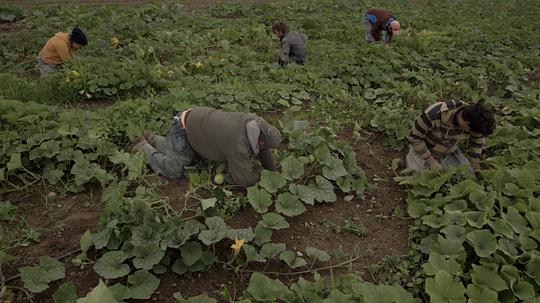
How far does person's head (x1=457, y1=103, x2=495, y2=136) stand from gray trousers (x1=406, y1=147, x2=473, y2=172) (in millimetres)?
714

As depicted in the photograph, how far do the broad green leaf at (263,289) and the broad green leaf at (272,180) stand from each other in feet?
3.49

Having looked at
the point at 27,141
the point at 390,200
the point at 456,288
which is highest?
the point at 27,141

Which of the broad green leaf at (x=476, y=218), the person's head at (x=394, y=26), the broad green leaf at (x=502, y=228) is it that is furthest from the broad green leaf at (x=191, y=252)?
the person's head at (x=394, y=26)

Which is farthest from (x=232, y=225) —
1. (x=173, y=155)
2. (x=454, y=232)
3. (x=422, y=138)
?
(x=422, y=138)

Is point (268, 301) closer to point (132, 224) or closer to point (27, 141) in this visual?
point (132, 224)

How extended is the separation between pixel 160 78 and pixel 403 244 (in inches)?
163

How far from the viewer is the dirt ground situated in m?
3.21

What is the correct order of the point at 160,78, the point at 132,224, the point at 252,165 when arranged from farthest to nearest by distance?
the point at 160,78
the point at 252,165
the point at 132,224

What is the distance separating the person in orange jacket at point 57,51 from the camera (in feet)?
21.2

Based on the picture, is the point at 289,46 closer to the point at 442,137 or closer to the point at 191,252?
the point at 442,137

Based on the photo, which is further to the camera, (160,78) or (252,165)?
(160,78)

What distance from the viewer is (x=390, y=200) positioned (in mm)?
4309

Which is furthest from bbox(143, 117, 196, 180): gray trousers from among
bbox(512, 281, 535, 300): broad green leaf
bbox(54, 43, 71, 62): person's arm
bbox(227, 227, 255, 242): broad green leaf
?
bbox(54, 43, 71, 62): person's arm

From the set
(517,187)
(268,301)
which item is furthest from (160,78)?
(517,187)
